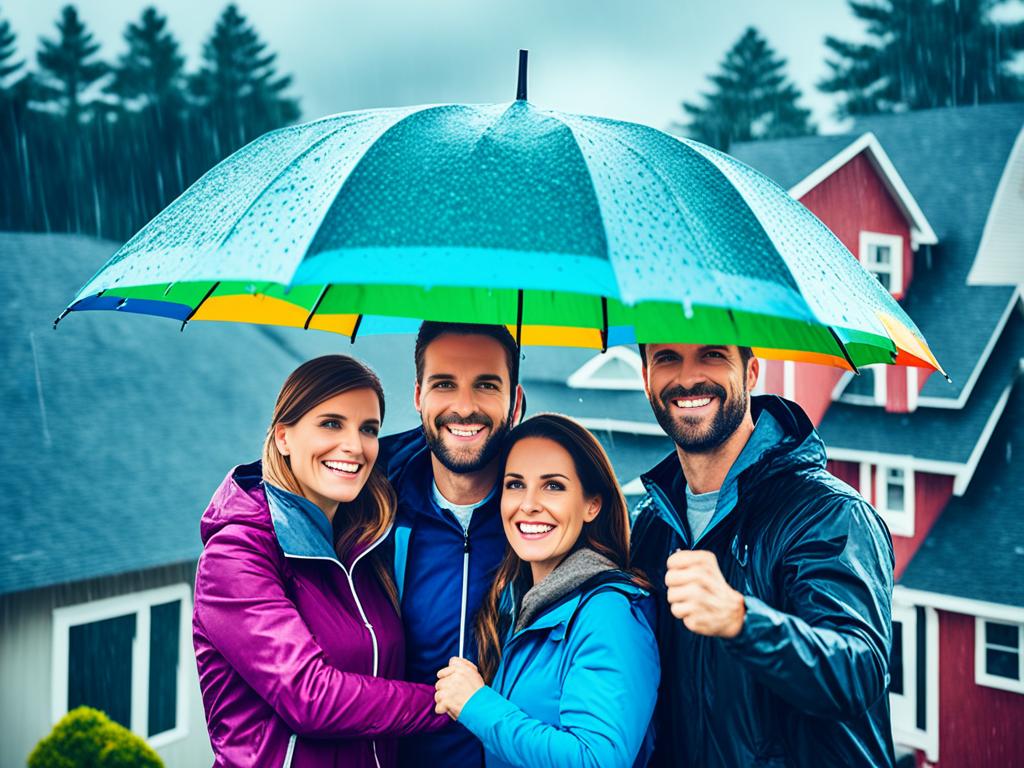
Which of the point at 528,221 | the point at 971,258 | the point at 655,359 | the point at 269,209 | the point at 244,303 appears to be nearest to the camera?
the point at 528,221

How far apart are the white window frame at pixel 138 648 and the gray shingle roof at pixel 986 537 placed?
Answer: 35.5 ft

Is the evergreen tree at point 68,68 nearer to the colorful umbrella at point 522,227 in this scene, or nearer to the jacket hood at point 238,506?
the jacket hood at point 238,506

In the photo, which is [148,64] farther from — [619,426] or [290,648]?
[290,648]

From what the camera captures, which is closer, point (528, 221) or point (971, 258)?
point (528, 221)

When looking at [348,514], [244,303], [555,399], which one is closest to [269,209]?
[348,514]

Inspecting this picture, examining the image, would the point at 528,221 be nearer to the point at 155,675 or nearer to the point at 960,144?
the point at 155,675

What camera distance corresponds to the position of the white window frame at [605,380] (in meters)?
18.8

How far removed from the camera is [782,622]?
1.96m

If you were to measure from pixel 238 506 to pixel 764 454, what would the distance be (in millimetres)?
1585

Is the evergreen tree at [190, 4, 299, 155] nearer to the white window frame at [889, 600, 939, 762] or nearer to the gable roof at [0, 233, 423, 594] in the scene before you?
Answer: the gable roof at [0, 233, 423, 594]

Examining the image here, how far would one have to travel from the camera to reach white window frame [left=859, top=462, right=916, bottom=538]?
14.7 m

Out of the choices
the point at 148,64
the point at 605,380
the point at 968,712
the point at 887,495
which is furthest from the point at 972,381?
the point at 148,64

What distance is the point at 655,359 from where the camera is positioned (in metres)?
2.88

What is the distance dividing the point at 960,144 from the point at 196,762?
18.6 meters
